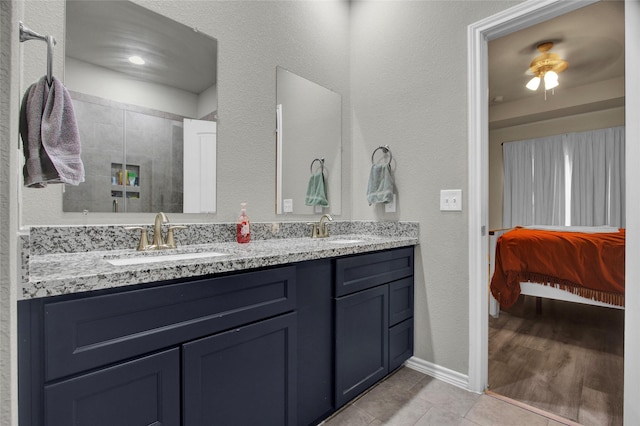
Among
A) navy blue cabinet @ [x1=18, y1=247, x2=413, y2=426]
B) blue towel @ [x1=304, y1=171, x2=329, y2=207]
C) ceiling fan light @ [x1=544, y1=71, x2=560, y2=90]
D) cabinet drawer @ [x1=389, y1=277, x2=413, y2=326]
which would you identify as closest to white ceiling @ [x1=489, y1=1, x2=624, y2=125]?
ceiling fan light @ [x1=544, y1=71, x2=560, y2=90]

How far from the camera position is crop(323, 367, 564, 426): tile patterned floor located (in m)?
1.48

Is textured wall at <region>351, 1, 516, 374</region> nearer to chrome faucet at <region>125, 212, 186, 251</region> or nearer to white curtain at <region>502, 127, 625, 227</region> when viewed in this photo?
chrome faucet at <region>125, 212, 186, 251</region>

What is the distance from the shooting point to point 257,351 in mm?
1104

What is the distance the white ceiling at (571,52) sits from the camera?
266cm

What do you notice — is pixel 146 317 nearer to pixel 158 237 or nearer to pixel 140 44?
pixel 158 237

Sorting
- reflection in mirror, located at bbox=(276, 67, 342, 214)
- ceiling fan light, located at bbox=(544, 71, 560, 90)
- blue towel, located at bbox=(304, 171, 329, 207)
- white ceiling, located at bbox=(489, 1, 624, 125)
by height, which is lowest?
blue towel, located at bbox=(304, 171, 329, 207)

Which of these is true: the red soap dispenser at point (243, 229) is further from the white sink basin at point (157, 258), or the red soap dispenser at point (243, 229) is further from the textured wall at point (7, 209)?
the textured wall at point (7, 209)

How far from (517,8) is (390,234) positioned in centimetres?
138

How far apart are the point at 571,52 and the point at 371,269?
135 inches

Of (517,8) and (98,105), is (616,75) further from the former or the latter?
(98,105)

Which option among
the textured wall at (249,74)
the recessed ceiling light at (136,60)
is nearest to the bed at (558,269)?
the textured wall at (249,74)

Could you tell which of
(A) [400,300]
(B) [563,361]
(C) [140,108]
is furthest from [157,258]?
(B) [563,361]

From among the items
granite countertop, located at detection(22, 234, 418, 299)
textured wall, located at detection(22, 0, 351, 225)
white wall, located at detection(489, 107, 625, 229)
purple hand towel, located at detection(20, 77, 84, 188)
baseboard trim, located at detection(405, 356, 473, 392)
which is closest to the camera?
granite countertop, located at detection(22, 234, 418, 299)

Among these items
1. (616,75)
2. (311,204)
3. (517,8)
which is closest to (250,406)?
(311,204)
